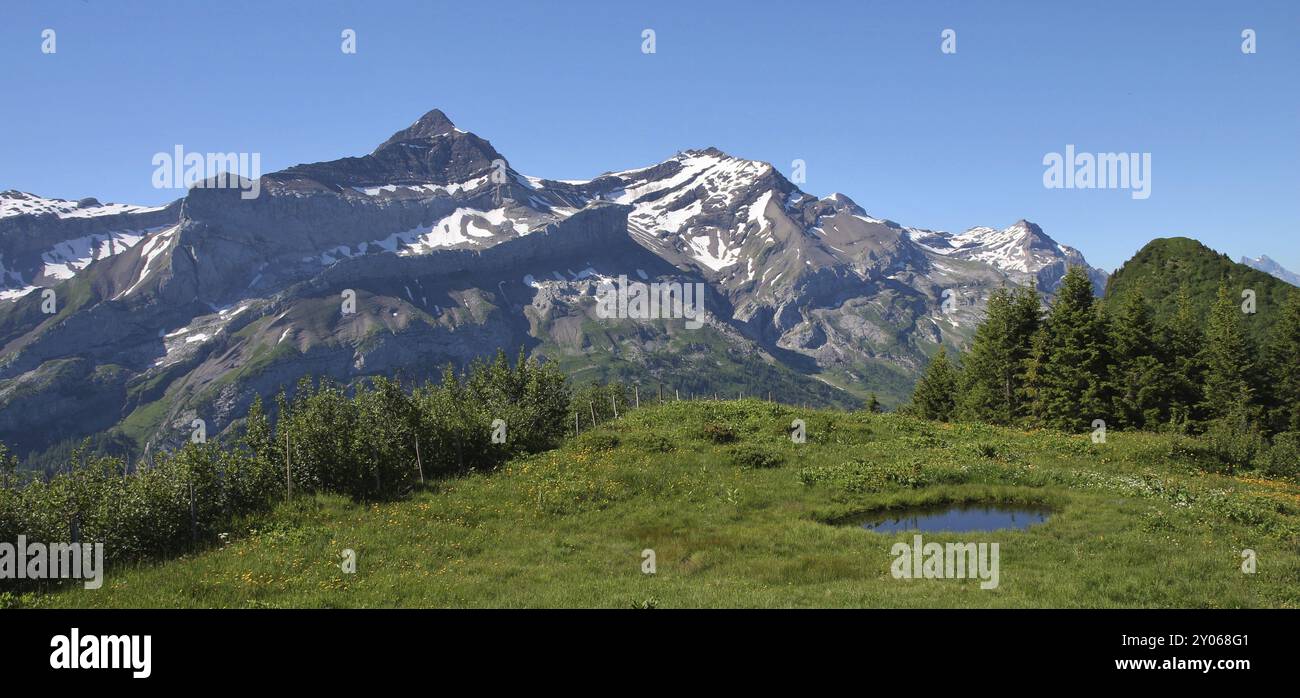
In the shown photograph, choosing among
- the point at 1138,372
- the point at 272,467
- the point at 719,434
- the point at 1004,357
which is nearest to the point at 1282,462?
the point at 1138,372

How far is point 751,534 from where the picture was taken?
93.6ft

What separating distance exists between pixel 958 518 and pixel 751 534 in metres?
10.0

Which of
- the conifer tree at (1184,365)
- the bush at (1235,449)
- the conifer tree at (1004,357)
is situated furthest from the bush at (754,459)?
the conifer tree at (1184,365)

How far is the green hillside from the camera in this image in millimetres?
67938

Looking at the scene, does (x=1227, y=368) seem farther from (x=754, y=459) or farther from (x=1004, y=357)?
(x=754, y=459)

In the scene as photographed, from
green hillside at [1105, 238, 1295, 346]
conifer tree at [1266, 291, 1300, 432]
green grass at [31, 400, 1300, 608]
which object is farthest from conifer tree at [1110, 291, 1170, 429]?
green grass at [31, 400, 1300, 608]

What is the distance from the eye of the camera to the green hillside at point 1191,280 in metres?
67.9

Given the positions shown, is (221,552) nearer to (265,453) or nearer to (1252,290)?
(265,453)

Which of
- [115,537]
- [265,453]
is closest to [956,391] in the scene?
[265,453]

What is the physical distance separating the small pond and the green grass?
864 millimetres

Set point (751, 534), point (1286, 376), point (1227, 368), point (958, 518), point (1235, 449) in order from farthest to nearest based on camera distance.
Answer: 1. point (1286, 376)
2. point (1227, 368)
3. point (1235, 449)
4. point (958, 518)
5. point (751, 534)
